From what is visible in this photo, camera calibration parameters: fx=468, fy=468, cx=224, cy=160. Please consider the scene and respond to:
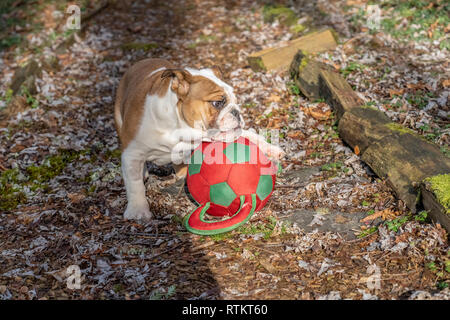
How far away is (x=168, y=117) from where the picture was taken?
4.31 m

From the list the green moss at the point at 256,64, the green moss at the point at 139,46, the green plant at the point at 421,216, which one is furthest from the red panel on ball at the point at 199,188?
the green moss at the point at 139,46

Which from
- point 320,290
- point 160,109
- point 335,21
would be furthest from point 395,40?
point 320,290

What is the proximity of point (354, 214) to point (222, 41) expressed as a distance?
5724mm

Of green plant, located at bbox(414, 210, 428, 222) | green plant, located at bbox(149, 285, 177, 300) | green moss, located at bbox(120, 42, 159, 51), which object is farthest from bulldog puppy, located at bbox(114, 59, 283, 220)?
green moss, located at bbox(120, 42, 159, 51)

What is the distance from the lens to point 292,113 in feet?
20.7

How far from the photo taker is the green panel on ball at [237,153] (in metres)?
4.21

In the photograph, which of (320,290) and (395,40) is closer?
(320,290)

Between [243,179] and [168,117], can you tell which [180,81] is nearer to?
[168,117]

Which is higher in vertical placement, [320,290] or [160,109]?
[160,109]

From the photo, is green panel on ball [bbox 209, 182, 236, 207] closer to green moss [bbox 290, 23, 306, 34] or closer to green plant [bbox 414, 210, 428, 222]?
green plant [bbox 414, 210, 428, 222]

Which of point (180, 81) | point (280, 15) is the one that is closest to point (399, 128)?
point (180, 81)

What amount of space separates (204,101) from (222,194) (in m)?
0.84

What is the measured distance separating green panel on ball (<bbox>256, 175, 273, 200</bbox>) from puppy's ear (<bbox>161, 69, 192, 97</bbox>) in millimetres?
1048
